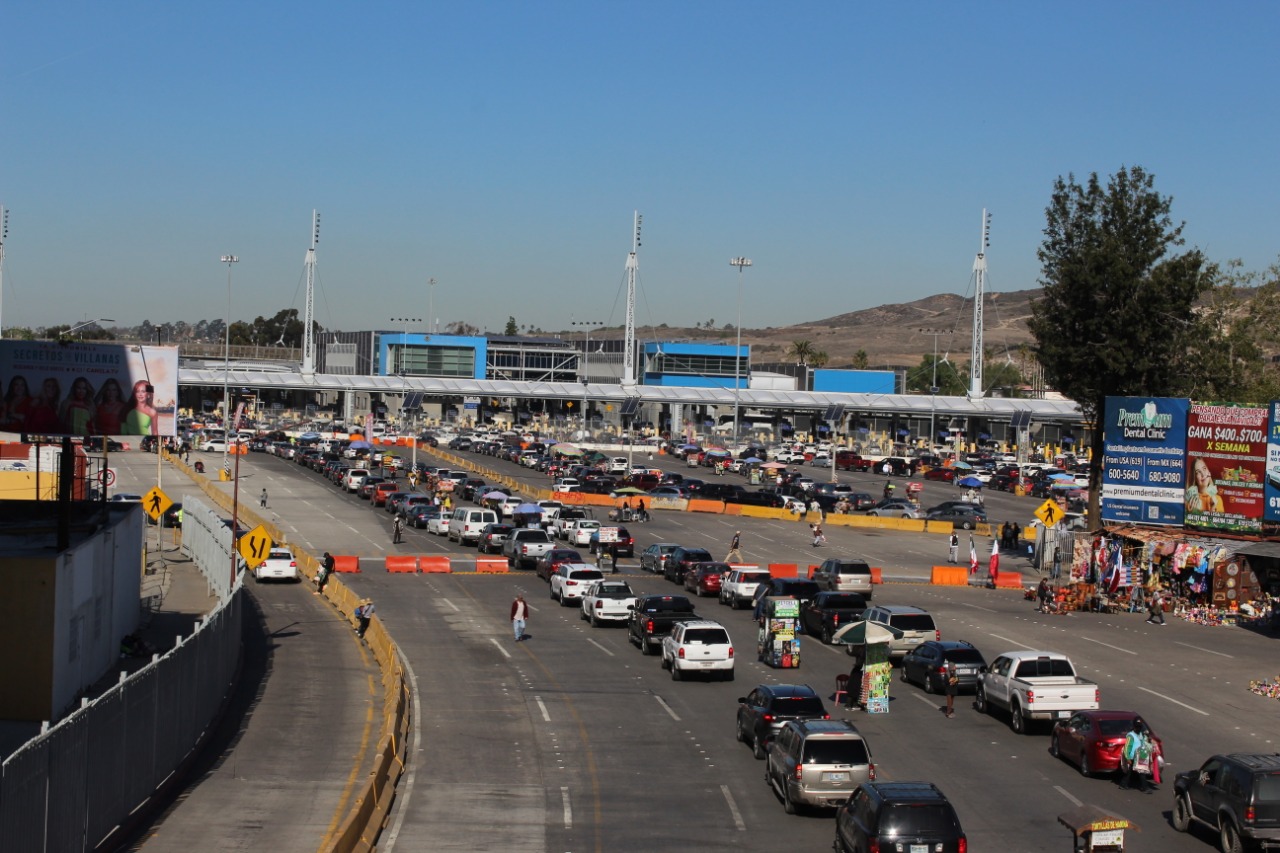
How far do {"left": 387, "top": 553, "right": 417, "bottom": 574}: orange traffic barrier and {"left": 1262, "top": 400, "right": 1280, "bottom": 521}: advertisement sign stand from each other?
30300 mm

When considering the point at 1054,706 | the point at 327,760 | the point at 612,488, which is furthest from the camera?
the point at 612,488

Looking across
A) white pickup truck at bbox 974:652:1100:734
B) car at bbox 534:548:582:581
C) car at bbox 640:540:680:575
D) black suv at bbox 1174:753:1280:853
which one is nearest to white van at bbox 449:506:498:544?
car at bbox 534:548:582:581

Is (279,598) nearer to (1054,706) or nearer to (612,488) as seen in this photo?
(1054,706)

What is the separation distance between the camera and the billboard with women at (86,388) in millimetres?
33969

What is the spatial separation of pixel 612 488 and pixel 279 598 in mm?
37171

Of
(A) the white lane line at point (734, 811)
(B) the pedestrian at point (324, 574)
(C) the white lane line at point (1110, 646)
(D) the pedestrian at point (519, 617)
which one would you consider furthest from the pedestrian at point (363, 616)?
(C) the white lane line at point (1110, 646)

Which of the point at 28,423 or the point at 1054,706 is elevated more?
the point at 28,423

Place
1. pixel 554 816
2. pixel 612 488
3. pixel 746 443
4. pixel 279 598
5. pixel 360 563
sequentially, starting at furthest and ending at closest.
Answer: pixel 746 443 < pixel 612 488 < pixel 360 563 < pixel 279 598 < pixel 554 816

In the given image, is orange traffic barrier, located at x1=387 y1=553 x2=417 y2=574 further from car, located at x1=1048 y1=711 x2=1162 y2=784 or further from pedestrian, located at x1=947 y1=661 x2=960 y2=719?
car, located at x1=1048 y1=711 x2=1162 y2=784

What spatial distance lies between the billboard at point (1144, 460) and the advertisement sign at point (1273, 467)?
11.0ft

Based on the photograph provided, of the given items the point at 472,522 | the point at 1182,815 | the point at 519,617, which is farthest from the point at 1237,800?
the point at 472,522

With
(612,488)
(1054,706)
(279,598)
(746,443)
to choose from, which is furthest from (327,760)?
(746,443)

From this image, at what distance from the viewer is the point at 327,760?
2433 centimetres

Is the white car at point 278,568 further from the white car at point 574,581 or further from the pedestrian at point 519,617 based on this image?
the pedestrian at point 519,617
